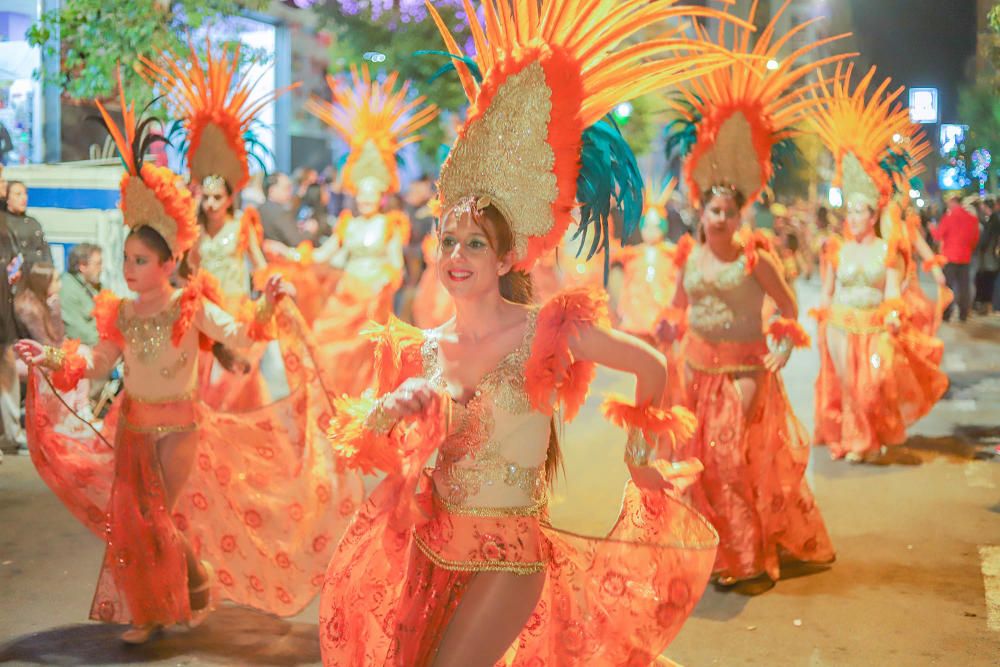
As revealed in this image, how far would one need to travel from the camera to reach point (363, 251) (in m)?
11.1

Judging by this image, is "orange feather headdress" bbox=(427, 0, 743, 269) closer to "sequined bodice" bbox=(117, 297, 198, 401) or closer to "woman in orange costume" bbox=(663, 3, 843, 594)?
"sequined bodice" bbox=(117, 297, 198, 401)

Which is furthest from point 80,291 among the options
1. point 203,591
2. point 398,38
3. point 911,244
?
point 398,38

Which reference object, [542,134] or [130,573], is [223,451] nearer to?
[130,573]

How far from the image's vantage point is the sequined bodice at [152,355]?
217 inches

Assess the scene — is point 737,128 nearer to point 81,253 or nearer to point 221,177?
point 221,177

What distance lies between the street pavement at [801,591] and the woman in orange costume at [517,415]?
1574 mm

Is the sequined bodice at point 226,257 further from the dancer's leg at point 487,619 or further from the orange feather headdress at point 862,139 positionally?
the dancer's leg at point 487,619

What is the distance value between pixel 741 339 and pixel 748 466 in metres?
0.68

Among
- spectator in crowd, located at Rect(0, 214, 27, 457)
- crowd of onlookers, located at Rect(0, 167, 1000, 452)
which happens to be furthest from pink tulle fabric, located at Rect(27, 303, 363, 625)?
spectator in crowd, located at Rect(0, 214, 27, 457)

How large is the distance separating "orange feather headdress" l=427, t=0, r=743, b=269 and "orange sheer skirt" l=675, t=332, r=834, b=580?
298 centimetres

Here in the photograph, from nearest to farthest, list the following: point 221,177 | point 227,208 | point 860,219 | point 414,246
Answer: point 221,177 → point 227,208 → point 860,219 → point 414,246

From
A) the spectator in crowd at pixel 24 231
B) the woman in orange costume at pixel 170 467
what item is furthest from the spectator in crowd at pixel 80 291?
the woman in orange costume at pixel 170 467

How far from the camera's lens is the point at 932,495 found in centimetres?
865

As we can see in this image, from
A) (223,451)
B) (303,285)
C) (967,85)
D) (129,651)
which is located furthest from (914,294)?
(967,85)
